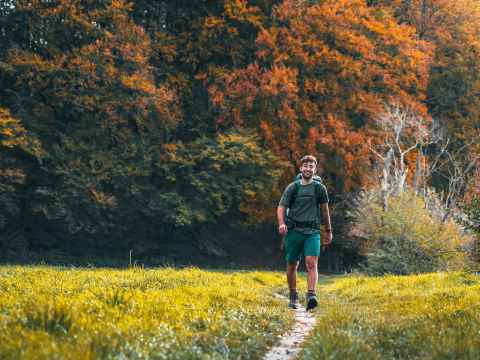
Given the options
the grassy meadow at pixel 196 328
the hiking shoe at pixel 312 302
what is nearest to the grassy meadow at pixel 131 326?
the grassy meadow at pixel 196 328

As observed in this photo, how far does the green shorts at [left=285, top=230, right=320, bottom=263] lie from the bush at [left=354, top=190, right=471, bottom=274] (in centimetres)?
1207

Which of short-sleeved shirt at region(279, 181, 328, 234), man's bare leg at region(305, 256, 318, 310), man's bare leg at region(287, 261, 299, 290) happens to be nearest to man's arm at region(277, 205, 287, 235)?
short-sleeved shirt at region(279, 181, 328, 234)

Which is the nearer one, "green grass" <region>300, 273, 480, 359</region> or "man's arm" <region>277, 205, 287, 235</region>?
"green grass" <region>300, 273, 480, 359</region>

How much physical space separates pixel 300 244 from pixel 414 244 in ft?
40.7

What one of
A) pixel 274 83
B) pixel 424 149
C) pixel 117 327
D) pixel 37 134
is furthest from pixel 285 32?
pixel 117 327

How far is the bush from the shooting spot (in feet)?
74.7

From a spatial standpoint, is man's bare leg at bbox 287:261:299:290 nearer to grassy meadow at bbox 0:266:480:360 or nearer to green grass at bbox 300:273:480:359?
green grass at bbox 300:273:480:359

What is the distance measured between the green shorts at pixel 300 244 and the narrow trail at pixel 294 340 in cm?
100

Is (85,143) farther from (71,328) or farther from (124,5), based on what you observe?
(71,328)

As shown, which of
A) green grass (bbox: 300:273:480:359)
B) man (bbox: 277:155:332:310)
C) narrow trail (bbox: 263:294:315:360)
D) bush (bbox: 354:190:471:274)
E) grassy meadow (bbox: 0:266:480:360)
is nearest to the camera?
grassy meadow (bbox: 0:266:480:360)

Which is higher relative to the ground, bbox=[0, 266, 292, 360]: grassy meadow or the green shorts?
the green shorts

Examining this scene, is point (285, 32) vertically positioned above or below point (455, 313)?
above

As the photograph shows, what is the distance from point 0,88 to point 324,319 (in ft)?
89.0

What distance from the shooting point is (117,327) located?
20.1 feet
